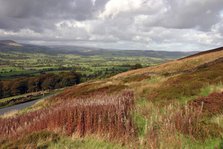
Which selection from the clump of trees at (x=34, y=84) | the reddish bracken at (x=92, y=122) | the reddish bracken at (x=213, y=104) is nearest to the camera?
the reddish bracken at (x=92, y=122)

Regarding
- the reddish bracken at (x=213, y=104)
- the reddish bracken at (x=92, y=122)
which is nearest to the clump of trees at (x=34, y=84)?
the reddish bracken at (x=92, y=122)

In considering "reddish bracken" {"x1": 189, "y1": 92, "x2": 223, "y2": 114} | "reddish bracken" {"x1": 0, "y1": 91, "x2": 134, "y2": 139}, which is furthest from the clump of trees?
"reddish bracken" {"x1": 189, "y1": 92, "x2": 223, "y2": 114}

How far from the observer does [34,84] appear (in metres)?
111

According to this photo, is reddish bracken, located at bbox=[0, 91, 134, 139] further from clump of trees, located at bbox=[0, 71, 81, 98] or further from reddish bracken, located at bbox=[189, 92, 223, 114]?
clump of trees, located at bbox=[0, 71, 81, 98]

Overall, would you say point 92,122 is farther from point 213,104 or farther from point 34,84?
point 34,84

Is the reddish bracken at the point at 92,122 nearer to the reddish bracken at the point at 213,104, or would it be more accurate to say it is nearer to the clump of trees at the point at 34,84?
the reddish bracken at the point at 213,104

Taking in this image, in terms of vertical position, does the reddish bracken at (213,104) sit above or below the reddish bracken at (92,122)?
above

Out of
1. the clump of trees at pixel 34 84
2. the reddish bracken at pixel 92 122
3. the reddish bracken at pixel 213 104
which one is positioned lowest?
the clump of trees at pixel 34 84

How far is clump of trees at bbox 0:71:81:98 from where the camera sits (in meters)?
103

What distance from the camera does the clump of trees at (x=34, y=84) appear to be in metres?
103

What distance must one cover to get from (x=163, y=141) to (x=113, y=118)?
9.43 feet

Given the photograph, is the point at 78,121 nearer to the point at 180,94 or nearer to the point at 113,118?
the point at 113,118

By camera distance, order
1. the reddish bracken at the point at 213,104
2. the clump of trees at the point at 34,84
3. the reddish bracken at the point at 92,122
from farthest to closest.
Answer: the clump of trees at the point at 34,84 < the reddish bracken at the point at 213,104 < the reddish bracken at the point at 92,122

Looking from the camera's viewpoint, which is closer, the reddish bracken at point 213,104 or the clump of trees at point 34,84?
the reddish bracken at point 213,104
